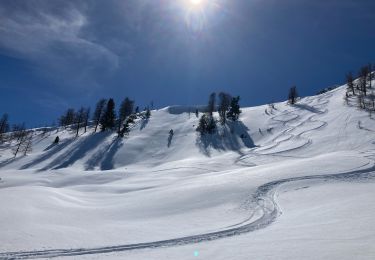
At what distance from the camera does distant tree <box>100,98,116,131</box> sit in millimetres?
90438

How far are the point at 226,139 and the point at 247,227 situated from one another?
206 feet

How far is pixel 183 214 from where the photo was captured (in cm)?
2211

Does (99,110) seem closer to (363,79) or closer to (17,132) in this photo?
(17,132)

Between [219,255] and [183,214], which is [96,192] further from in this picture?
[219,255]

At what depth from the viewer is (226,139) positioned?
79.8 meters

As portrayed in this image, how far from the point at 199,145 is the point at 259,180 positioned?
47026mm

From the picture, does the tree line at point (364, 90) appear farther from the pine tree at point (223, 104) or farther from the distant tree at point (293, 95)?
the pine tree at point (223, 104)

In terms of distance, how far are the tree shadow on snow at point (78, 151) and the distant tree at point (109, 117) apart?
3.63 meters

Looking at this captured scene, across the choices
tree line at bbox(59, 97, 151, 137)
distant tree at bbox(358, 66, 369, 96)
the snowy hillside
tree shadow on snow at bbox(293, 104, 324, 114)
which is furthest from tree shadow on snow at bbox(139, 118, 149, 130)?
distant tree at bbox(358, 66, 369, 96)

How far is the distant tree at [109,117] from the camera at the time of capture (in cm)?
9044

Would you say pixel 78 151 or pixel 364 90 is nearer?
pixel 78 151

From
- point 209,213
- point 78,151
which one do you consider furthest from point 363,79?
point 209,213

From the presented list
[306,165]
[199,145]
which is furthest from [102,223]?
[199,145]

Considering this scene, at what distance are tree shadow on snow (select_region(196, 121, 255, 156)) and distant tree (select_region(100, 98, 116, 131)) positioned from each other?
1117 inches
